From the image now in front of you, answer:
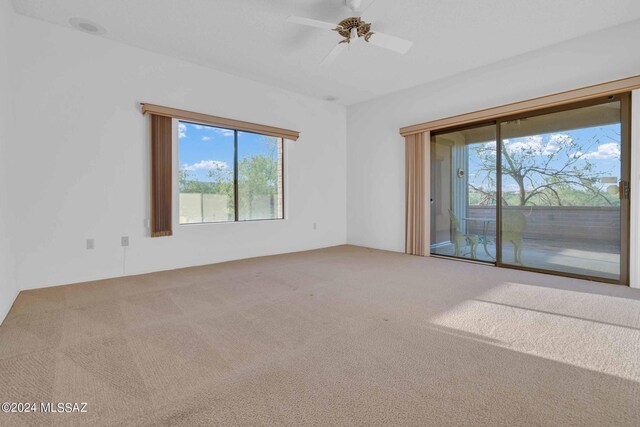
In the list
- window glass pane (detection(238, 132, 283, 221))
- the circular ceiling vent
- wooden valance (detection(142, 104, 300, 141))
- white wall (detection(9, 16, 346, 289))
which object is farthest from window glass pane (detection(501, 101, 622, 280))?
the circular ceiling vent

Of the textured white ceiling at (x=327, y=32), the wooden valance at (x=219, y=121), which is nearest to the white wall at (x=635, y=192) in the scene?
the textured white ceiling at (x=327, y=32)

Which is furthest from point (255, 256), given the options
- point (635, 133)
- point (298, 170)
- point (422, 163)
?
point (635, 133)

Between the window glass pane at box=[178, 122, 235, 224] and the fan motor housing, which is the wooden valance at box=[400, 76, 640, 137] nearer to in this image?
the fan motor housing

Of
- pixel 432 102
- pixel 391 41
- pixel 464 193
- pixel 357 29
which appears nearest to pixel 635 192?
pixel 464 193

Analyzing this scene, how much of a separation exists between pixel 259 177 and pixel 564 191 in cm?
419

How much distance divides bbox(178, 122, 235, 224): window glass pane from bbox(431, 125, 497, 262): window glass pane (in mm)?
3291

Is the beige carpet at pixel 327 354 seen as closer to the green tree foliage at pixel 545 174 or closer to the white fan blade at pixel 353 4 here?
the green tree foliage at pixel 545 174

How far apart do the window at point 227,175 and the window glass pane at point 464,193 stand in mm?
2626

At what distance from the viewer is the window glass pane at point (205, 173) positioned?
4105 millimetres

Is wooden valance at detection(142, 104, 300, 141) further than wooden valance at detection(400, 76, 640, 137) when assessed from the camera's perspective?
Yes

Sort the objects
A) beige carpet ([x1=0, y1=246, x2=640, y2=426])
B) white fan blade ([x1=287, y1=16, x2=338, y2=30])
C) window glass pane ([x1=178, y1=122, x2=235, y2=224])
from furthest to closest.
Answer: window glass pane ([x1=178, y1=122, x2=235, y2=224]) → white fan blade ([x1=287, y1=16, x2=338, y2=30]) → beige carpet ([x1=0, y1=246, x2=640, y2=426])

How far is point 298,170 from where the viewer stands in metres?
5.26

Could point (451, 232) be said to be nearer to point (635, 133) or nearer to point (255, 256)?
point (635, 133)

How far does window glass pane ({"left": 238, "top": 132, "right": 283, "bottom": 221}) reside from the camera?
15.4ft
